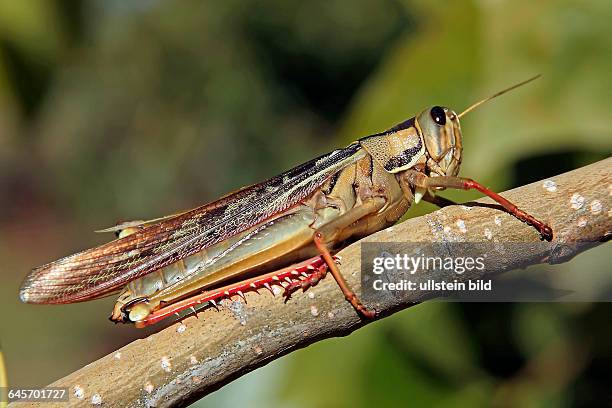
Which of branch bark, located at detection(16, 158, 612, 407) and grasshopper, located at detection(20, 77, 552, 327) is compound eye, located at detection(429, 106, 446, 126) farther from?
branch bark, located at detection(16, 158, 612, 407)

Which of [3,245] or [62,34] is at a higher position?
[3,245]

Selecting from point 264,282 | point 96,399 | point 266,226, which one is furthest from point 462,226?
point 266,226

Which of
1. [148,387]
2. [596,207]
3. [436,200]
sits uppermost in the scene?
[436,200]

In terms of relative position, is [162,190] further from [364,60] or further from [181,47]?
[364,60]

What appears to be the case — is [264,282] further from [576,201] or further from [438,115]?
[438,115]

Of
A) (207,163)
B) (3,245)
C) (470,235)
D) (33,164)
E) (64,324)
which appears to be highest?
(33,164)

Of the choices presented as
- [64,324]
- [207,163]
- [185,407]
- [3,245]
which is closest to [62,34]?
[185,407]

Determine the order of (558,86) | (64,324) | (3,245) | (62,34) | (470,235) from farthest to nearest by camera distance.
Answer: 1. (3,245)
2. (64,324)
3. (558,86)
4. (62,34)
5. (470,235)
